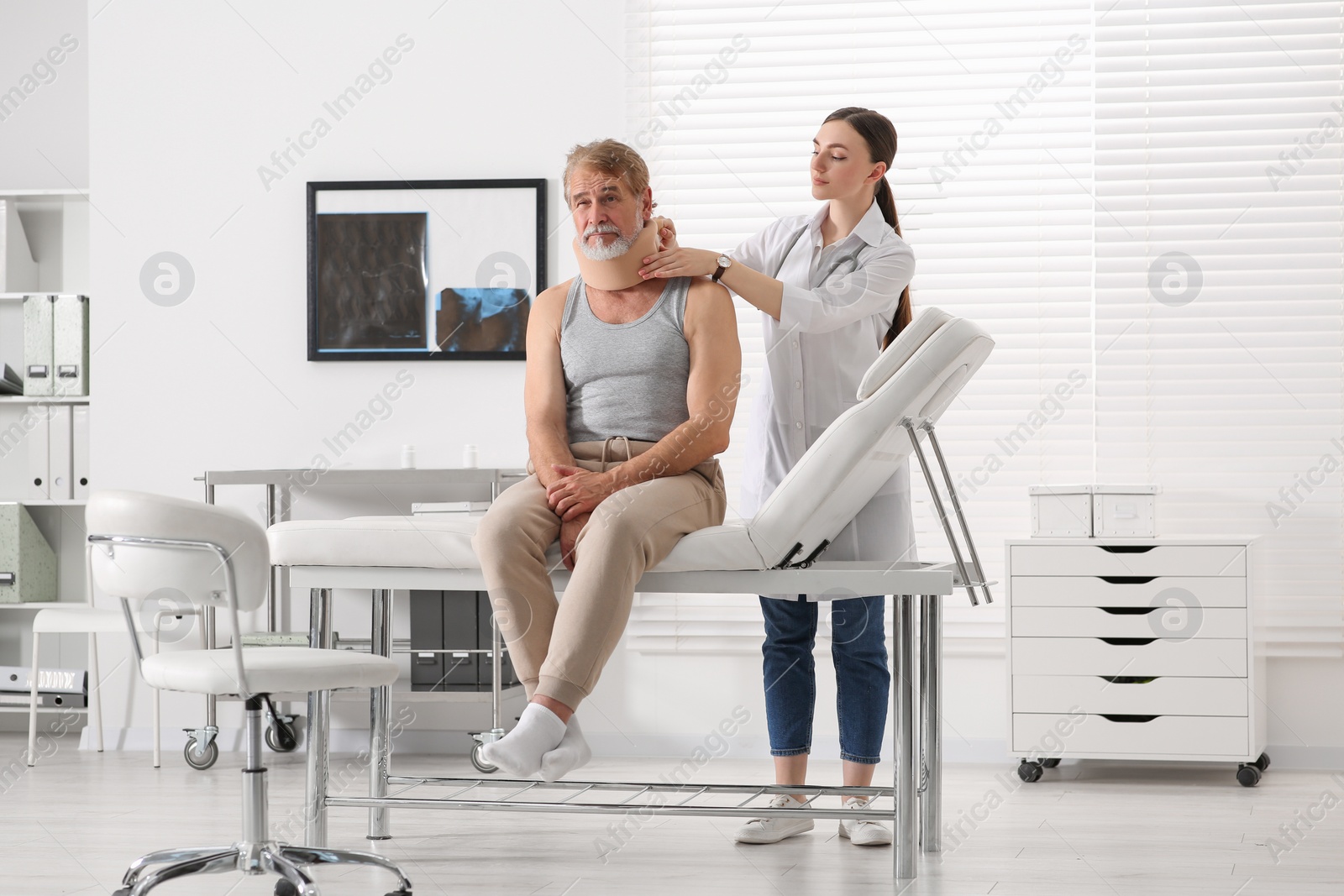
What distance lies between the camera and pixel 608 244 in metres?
2.39

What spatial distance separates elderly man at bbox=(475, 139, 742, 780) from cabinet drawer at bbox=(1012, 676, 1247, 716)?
145 centimetres

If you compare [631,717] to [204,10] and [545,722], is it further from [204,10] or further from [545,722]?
[204,10]

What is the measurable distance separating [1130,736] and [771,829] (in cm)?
121

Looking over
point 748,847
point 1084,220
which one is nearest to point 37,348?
point 748,847

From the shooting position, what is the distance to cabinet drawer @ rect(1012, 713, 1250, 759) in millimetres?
3355

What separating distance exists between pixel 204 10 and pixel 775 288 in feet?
8.49

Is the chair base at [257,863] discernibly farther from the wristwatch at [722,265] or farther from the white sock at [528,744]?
the wristwatch at [722,265]

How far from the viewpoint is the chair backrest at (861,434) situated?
2.18 m

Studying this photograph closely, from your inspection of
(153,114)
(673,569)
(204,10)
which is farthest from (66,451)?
(673,569)

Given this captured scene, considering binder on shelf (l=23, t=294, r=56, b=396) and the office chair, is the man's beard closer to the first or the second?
the office chair

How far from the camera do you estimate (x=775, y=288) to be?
8.07 feet

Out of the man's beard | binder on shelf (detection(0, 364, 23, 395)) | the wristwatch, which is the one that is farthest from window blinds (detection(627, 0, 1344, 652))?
binder on shelf (detection(0, 364, 23, 395))

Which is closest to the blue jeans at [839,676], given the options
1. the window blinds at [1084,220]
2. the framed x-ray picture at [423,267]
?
the window blinds at [1084,220]

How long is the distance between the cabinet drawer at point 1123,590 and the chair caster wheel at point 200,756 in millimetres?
2264
